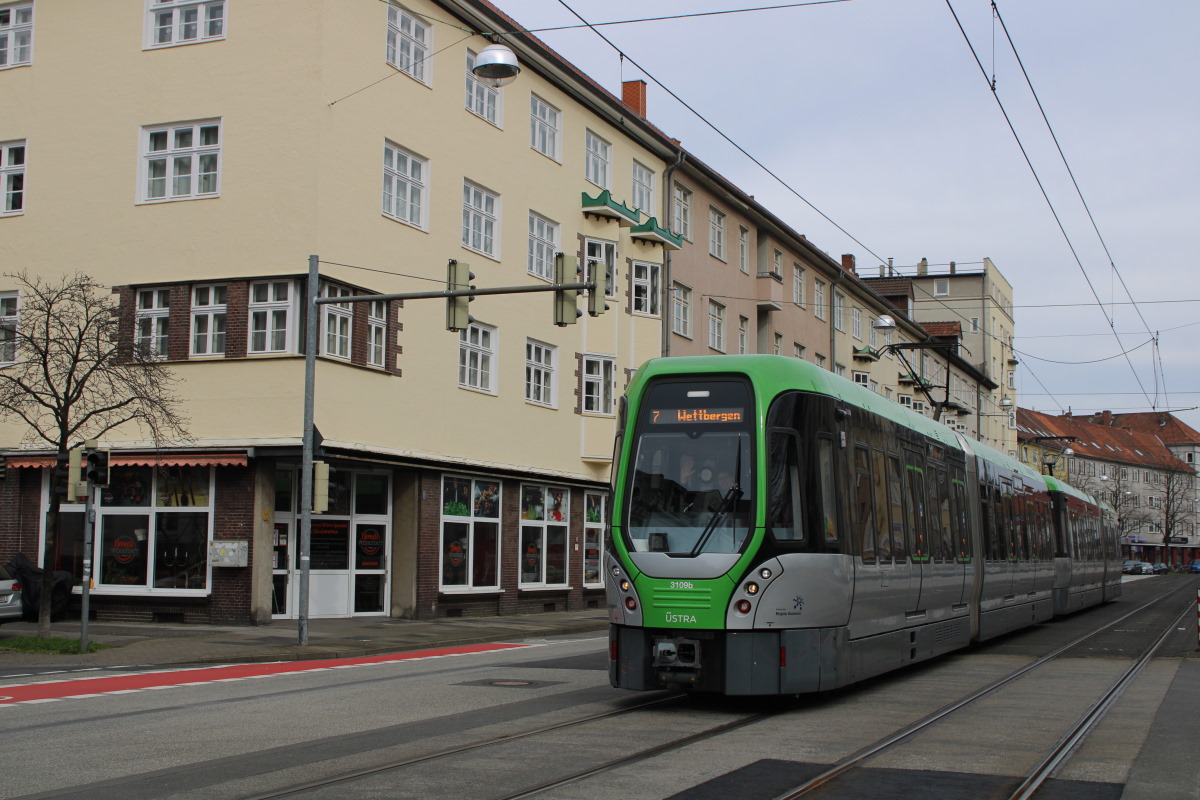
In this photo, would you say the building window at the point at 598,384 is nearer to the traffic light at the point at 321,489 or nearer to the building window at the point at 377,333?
the building window at the point at 377,333

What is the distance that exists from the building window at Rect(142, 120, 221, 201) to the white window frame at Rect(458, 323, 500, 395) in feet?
20.3

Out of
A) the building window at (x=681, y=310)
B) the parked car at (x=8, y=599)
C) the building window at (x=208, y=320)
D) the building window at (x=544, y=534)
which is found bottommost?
the parked car at (x=8, y=599)

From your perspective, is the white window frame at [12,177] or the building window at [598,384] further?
the building window at [598,384]

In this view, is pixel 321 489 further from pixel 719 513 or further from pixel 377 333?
pixel 719 513

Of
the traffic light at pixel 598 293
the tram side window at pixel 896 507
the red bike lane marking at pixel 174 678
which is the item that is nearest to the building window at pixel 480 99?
the traffic light at pixel 598 293

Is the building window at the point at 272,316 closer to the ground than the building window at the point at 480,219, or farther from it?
closer to the ground

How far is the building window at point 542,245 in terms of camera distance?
3103 cm

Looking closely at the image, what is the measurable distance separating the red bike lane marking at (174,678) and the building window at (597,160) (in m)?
17.2

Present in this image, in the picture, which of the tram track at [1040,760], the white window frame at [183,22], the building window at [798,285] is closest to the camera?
the tram track at [1040,760]

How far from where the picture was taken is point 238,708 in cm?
1205

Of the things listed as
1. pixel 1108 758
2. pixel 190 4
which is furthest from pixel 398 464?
pixel 1108 758

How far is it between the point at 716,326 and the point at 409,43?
692 inches

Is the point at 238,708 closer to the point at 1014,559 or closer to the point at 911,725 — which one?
the point at 911,725

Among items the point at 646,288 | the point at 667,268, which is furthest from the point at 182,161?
the point at 667,268
